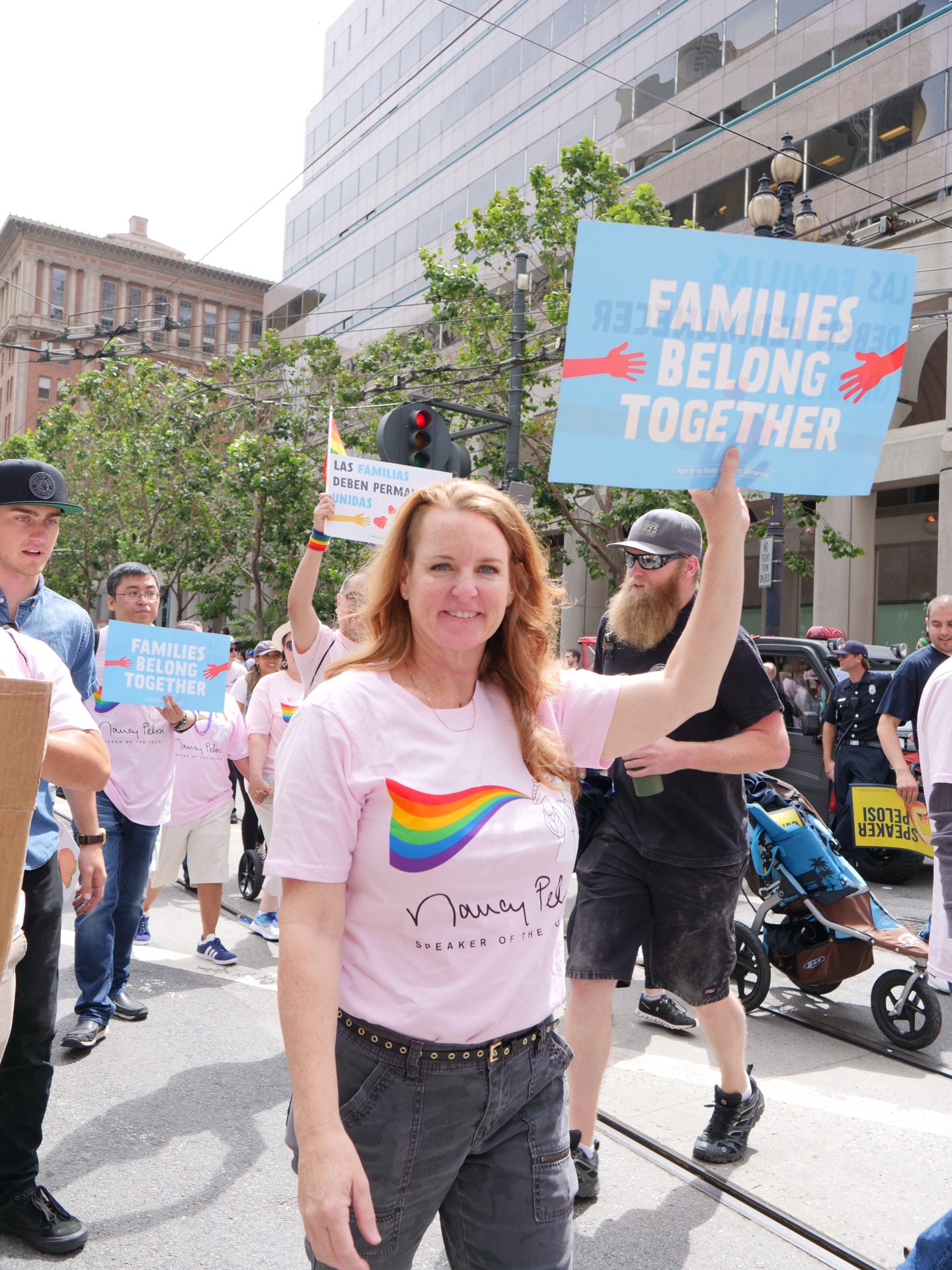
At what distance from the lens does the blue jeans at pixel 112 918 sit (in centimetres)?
512

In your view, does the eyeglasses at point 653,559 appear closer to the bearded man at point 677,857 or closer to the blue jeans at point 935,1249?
the bearded man at point 677,857

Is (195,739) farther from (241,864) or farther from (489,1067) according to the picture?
(489,1067)

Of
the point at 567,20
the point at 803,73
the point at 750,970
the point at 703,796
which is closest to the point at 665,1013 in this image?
the point at 750,970

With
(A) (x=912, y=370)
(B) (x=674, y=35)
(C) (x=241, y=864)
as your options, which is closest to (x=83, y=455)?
(B) (x=674, y=35)

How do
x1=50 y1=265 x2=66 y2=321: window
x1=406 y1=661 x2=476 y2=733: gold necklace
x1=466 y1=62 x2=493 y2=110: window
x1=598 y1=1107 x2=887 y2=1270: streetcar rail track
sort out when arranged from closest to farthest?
x1=406 y1=661 x2=476 y2=733: gold necklace
x1=598 y1=1107 x2=887 y2=1270: streetcar rail track
x1=466 y1=62 x2=493 y2=110: window
x1=50 y1=265 x2=66 y2=321: window

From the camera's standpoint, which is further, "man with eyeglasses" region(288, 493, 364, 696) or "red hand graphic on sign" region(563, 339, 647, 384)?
"man with eyeglasses" region(288, 493, 364, 696)

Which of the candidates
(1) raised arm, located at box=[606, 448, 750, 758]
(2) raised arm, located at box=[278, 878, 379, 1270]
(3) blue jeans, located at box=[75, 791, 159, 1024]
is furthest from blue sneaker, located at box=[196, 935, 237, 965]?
(2) raised arm, located at box=[278, 878, 379, 1270]

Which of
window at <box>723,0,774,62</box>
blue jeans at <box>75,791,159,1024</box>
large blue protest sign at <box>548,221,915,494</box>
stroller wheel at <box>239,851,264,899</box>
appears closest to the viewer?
large blue protest sign at <box>548,221,915,494</box>

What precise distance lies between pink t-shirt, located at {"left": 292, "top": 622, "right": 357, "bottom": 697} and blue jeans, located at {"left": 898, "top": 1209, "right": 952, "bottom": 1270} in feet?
10.0

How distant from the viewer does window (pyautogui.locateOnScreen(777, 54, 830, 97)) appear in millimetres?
25484

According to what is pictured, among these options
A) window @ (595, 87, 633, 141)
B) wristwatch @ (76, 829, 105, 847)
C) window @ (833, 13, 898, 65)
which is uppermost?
window @ (595, 87, 633, 141)

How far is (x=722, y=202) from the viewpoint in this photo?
89.2 feet

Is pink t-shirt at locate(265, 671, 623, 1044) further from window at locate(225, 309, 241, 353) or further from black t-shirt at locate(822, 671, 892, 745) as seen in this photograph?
window at locate(225, 309, 241, 353)

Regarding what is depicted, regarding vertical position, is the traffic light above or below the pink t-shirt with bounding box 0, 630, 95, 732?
above
